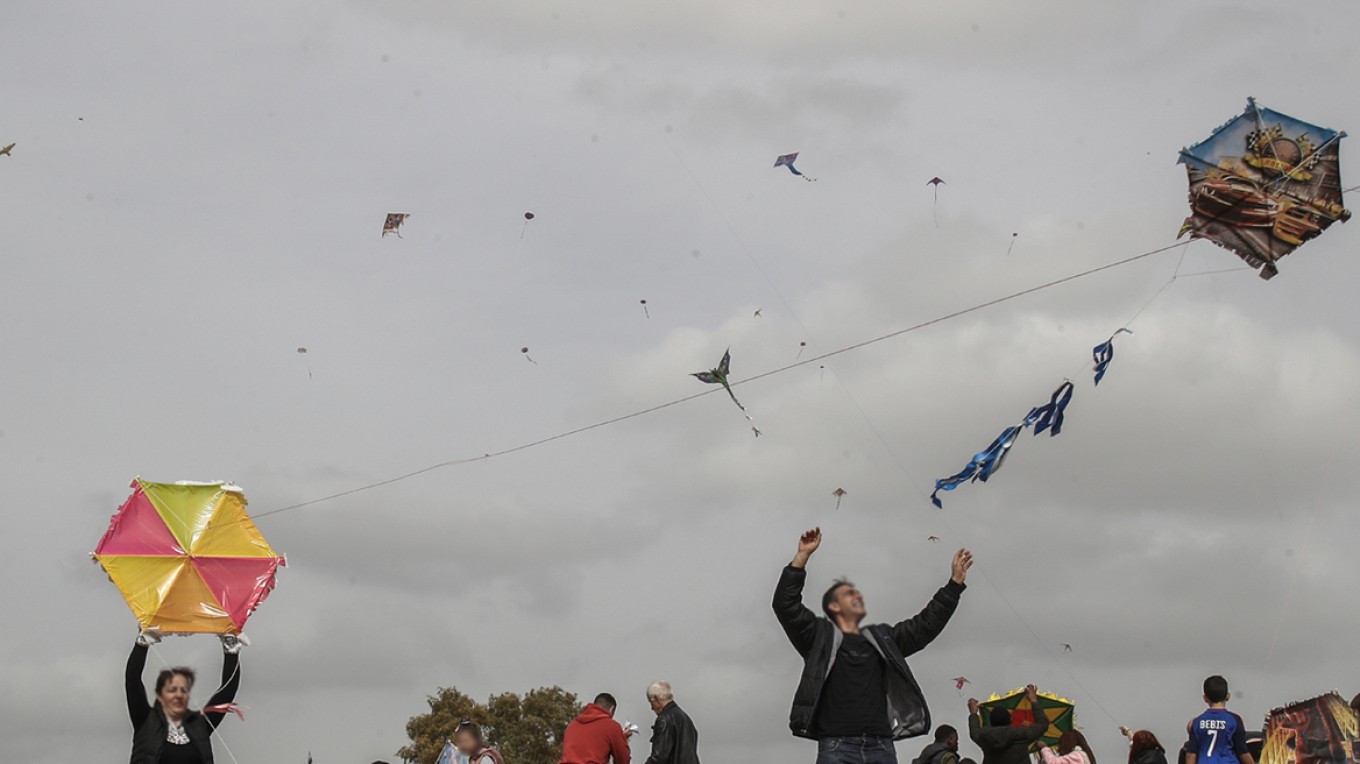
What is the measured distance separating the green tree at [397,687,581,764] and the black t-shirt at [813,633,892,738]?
121ft

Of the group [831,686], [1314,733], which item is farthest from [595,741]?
[1314,733]

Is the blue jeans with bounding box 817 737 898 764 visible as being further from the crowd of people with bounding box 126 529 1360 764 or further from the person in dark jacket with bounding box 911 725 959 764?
the person in dark jacket with bounding box 911 725 959 764

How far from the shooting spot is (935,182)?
68.1 feet

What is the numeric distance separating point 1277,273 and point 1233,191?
2.28ft

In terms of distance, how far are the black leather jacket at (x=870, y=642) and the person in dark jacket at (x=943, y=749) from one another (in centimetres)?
497

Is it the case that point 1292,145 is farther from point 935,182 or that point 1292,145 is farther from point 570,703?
point 570,703

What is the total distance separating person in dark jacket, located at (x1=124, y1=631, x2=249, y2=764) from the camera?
311 inches

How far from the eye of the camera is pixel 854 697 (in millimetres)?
8070

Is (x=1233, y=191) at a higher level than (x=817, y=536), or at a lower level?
higher

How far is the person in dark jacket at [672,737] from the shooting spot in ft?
42.1

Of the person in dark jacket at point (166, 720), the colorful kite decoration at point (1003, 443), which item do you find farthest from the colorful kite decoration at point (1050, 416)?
the person in dark jacket at point (166, 720)

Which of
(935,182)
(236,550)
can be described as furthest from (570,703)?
(236,550)

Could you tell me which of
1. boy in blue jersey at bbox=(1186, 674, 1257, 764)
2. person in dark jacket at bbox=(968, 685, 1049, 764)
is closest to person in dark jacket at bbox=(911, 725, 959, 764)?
person in dark jacket at bbox=(968, 685, 1049, 764)

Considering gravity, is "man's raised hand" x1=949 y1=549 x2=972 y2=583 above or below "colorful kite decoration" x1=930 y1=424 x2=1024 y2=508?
below
